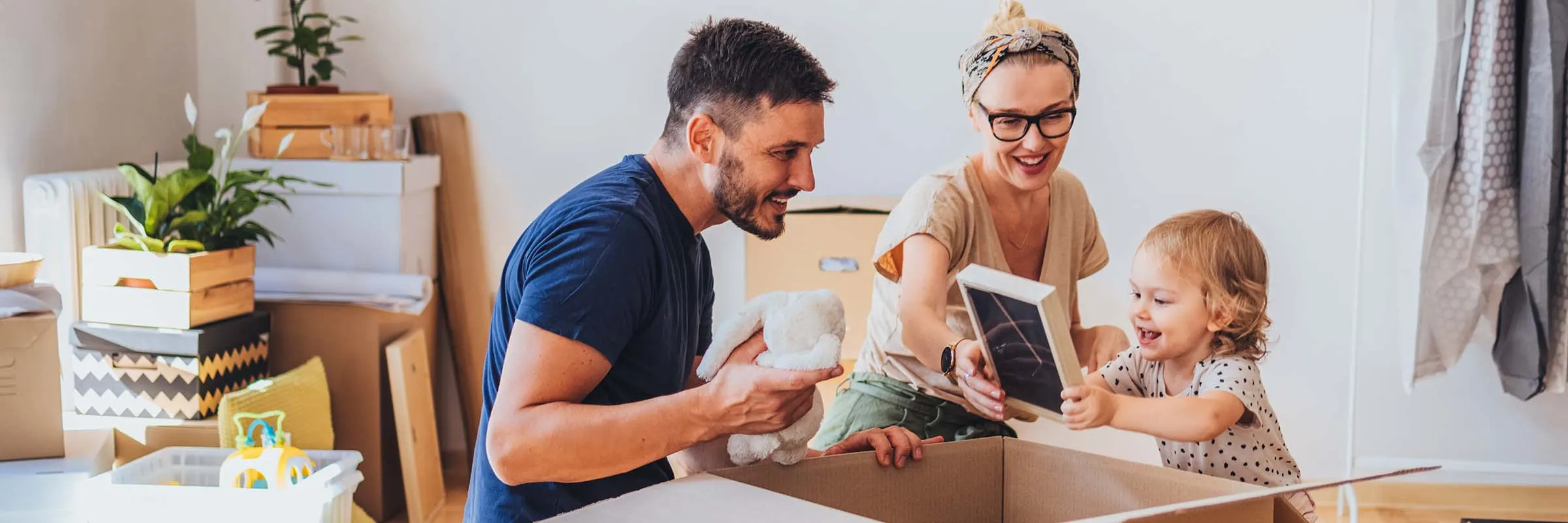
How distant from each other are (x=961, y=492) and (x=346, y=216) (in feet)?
7.31

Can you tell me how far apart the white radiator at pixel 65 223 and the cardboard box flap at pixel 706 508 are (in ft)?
6.73

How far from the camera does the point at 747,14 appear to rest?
11.1 ft

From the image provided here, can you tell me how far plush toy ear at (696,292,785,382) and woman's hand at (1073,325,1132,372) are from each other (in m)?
0.81

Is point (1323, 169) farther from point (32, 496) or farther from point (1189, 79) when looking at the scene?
point (32, 496)

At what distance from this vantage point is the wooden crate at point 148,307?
2525mm

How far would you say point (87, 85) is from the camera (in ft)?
9.57

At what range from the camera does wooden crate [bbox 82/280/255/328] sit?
253 centimetres

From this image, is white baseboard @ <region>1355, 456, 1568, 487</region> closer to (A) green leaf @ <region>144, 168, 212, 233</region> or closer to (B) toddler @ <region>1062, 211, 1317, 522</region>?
(B) toddler @ <region>1062, 211, 1317, 522</region>

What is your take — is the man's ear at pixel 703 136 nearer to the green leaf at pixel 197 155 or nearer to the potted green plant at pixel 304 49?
the green leaf at pixel 197 155

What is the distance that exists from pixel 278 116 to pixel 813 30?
4.55 feet

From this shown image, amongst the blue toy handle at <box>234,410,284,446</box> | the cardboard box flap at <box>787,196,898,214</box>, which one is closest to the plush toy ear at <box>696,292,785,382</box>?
the blue toy handle at <box>234,410,284,446</box>

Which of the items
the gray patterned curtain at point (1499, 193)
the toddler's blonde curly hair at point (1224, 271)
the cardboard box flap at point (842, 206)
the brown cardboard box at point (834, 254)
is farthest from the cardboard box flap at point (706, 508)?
the gray patterned curtain at point (1499, 193)

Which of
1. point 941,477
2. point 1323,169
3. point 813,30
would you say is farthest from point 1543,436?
point 941,477

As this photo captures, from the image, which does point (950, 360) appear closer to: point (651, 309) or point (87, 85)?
point (651, 309)
